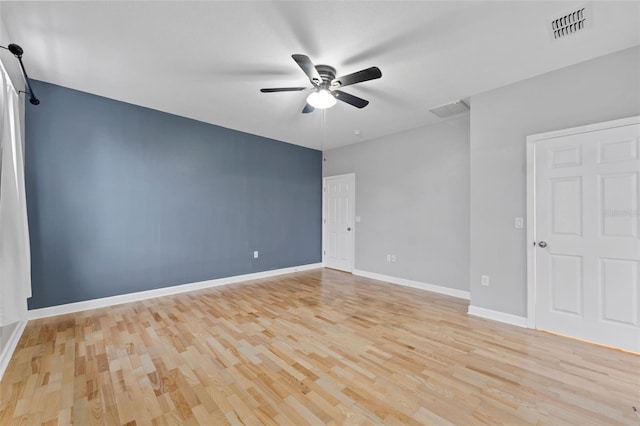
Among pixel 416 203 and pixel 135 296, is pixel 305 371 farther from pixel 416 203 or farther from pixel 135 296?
pixel 416 203

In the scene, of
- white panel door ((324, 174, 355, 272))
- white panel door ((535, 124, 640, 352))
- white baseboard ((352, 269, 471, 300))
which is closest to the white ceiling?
white panel door ((535, 124, 640, 352))

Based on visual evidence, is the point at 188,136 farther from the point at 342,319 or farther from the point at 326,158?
the point at 342,319

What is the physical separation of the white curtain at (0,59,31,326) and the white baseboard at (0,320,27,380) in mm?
367

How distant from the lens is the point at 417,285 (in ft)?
14.8

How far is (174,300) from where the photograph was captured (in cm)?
375

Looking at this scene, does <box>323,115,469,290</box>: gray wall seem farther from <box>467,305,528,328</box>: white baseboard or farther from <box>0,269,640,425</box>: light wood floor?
<box>0,269,640,425</box>: light wood floor

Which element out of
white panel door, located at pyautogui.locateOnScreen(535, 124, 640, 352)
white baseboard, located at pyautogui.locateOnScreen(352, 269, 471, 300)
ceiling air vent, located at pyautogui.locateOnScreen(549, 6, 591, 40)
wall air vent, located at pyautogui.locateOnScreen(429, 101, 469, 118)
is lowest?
white baseboard, located at pyautogui.locateOnScreen(352, 269, 471, 300)

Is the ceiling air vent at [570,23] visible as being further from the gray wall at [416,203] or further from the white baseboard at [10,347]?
the white baseboard at [10,347]

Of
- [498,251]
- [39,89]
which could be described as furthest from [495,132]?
[39,89]

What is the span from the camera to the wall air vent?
11.8ft

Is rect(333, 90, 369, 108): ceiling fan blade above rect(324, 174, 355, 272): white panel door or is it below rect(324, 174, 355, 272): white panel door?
above

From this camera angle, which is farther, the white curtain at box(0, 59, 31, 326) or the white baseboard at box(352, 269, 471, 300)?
the white baseboard at box(352, 269, 471, 300)

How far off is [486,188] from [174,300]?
4449 millimetres

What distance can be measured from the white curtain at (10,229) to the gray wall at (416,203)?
4.66 meters
